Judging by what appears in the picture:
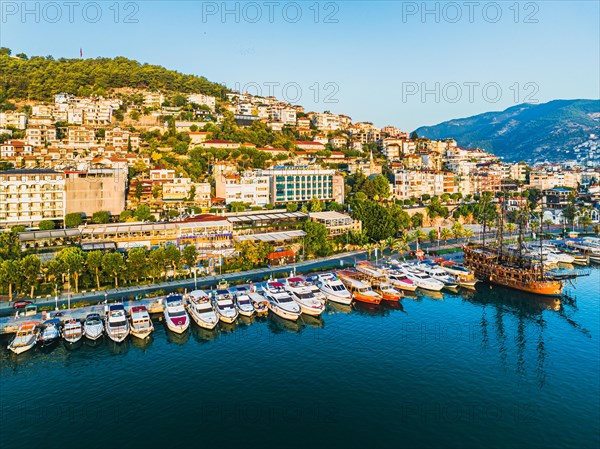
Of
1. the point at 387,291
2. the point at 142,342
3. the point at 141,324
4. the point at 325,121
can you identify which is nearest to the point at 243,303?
the point at 141,324

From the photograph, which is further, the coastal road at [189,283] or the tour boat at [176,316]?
the coastal road at [189,283]

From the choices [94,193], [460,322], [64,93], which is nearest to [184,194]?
[94,193]

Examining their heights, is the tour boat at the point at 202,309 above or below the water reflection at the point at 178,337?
above

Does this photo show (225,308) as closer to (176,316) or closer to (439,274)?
(176,316)

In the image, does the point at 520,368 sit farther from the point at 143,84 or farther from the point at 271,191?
the point at 143,84

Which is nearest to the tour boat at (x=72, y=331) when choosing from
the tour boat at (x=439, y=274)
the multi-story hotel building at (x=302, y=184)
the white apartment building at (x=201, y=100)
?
the tour boat at (x=439, y=274)

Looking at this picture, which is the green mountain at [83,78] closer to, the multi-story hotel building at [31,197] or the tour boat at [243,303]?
the multi-story hotel building at [31,197]
